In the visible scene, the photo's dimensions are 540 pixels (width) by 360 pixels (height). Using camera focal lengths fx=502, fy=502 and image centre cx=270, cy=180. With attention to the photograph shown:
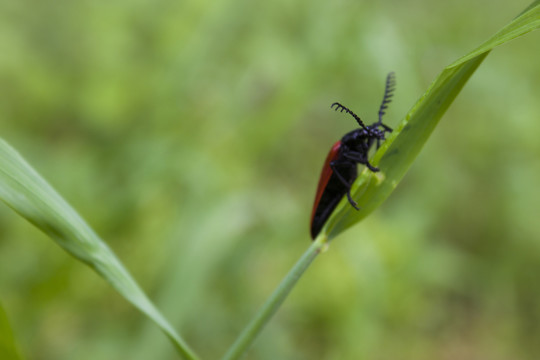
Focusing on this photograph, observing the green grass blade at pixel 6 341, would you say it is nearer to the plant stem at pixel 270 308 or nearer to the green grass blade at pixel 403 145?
the plant stem at pixel 270 308

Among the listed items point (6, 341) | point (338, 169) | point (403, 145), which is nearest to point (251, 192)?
point (338, 169)

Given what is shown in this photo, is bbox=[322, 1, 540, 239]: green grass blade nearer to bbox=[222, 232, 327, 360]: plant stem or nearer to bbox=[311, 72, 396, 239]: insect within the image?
bbox=[222, 232, 327, 360]: plant stem

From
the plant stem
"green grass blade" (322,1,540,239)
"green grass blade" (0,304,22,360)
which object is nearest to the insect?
"green grass blade" (322,1,540,239)

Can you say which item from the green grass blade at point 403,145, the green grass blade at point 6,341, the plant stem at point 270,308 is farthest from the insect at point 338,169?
the green grass blade at point 6,341

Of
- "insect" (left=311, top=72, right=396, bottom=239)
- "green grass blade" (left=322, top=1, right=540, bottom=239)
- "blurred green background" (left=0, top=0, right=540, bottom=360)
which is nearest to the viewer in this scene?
"green grass blade" (left=322, top=1, right=540, bottom=239)

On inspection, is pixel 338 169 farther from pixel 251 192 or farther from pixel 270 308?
pixel 251 192

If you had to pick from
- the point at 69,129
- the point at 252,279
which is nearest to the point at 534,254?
the point at 252,279

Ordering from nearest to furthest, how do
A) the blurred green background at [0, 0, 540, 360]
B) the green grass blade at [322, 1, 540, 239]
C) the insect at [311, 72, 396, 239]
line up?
the green grass blade at [322, 1, 540, 239] → the insect at [311, 72, 396, 239] → the blurred green background at [0, 0, 540, 360]
